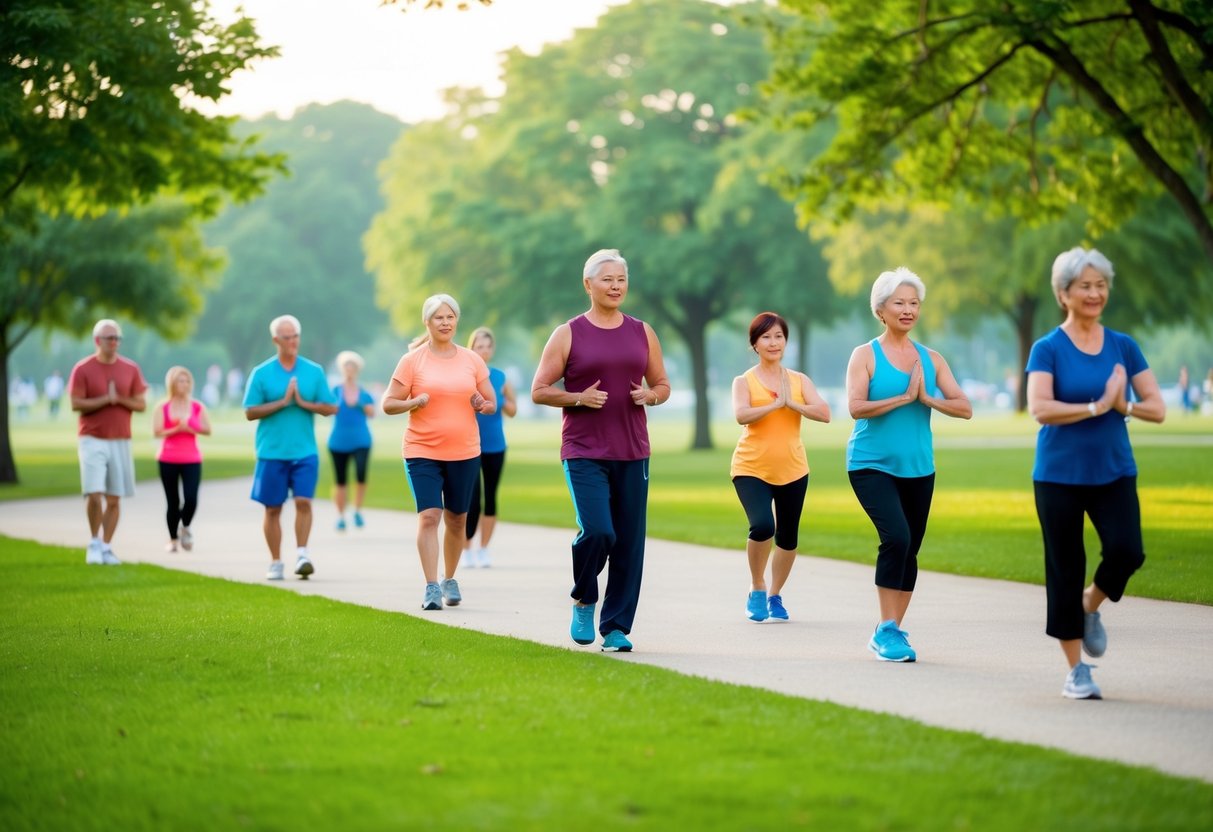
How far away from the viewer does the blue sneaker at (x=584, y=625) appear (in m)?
9.01

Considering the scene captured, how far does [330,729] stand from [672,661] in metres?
2.37

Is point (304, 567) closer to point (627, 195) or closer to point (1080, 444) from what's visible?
point (1080, 444)

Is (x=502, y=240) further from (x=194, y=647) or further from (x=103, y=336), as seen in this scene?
(x=194, y=647)

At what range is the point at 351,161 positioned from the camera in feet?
341

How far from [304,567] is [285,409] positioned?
124 cm

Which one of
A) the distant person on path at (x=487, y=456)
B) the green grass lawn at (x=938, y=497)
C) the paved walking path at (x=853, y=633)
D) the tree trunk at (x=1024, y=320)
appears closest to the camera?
the paved walking path at (x=853, y=633)

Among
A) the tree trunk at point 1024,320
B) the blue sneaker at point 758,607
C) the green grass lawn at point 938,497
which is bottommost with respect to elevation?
the green grass lawn at point 938,497

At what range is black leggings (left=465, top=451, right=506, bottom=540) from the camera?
43.8ft

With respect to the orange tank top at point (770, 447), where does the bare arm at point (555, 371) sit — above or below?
above

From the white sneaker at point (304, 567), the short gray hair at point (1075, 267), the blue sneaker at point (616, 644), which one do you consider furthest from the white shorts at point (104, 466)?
the short gray hair at point (1075, 267)

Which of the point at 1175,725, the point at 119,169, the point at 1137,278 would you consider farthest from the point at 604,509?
the point at 1137,278

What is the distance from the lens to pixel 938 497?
2217cm

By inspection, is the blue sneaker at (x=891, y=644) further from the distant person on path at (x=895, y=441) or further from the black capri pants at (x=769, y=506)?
the black capri pants at (x=769, y=506)

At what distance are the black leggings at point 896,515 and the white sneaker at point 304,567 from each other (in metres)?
5.60
